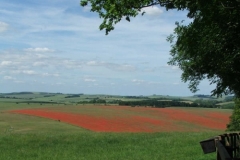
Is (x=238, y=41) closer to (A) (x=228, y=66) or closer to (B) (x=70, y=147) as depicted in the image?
(A) (x=228, y=66)

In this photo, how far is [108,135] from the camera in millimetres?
32156

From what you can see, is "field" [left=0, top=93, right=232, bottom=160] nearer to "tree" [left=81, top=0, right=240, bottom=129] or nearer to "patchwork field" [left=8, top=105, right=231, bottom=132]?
"patchwork field" [left=8, top=105, right=231, bottom=132]

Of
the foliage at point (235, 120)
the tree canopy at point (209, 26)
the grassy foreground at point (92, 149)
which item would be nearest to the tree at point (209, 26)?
the tree canopy at point (209, 26)

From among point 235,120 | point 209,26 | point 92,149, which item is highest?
point 209,26

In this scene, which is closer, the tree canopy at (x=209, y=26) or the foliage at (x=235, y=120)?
the tree canopy at (x=209, y=26)

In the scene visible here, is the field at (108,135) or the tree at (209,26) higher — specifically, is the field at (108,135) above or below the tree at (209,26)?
below

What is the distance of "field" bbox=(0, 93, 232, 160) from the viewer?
20.7m

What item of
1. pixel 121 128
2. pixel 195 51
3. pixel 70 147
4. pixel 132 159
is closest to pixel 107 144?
pixel 70 147

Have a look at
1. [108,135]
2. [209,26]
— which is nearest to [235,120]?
[108,135]

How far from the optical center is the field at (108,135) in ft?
68.0

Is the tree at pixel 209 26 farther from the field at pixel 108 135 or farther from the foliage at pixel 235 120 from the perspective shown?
the foliage at pixel 235 120

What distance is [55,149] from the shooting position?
23156 mm

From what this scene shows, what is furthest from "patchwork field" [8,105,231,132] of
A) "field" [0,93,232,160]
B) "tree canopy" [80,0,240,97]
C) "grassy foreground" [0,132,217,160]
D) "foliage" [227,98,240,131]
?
"tree canopy" [80,0,240,97]

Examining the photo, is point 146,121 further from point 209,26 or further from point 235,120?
point 209,26
